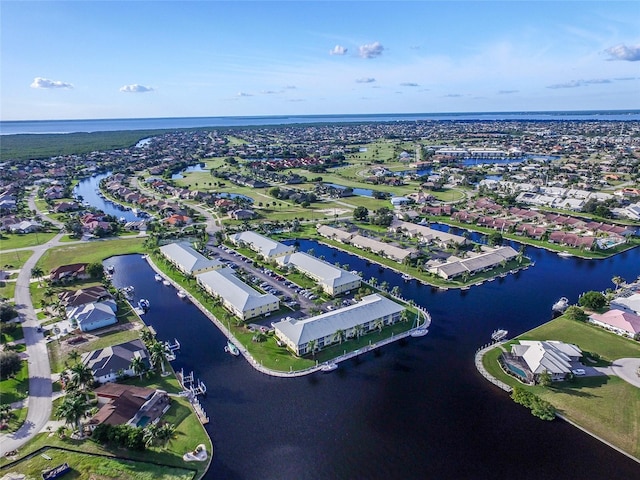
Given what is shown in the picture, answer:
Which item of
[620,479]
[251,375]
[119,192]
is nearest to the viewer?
[620,479]

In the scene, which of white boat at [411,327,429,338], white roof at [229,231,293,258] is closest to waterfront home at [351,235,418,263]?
white roof at [229,231,293,258]

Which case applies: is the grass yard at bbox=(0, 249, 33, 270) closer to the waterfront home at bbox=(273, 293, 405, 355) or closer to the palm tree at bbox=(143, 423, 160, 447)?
the waterfront home at bbox=(273, 293, 405, 355)

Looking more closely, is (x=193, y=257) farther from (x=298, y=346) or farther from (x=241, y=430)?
(x=241, y=430)

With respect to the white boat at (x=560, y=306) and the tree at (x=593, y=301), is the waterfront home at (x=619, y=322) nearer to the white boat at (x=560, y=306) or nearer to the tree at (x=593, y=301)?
the tree at (x=593, y=301)

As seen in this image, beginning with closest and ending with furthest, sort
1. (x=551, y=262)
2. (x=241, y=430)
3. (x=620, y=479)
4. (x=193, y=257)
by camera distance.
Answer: (x=620, y=479), (x=241, y=430), (x=193, y=257), (x=551, y=262)

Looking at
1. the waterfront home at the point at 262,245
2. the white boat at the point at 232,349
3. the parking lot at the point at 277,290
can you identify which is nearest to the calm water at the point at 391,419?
the white boat at the point at 232,349

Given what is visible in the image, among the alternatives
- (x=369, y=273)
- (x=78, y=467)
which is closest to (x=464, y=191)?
(x=369, y=273)

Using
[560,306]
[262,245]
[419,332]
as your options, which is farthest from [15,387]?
[560,306]
